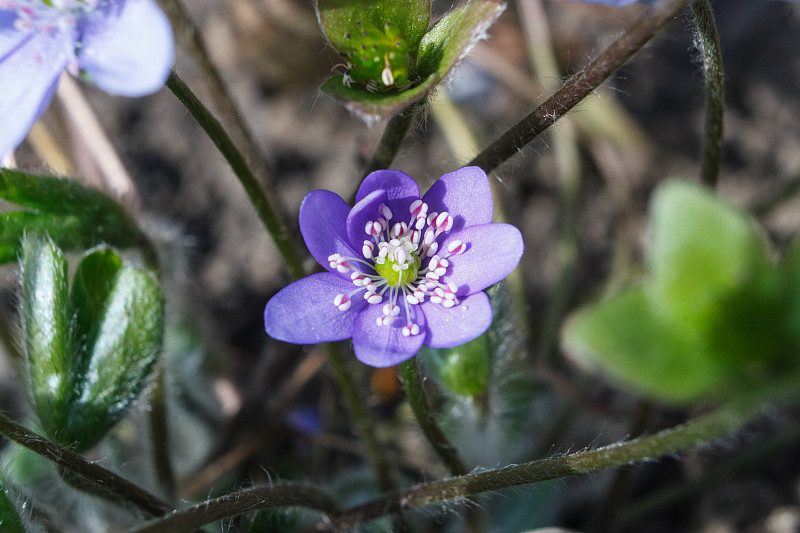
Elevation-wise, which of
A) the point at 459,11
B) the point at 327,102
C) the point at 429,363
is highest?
the point at 459,11

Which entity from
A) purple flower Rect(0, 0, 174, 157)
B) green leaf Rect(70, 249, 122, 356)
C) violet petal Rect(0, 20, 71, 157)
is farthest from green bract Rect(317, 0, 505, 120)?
green leaf Rect(70, 249, 122, 356)

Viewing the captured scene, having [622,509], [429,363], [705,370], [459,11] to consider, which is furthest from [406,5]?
[622,509]

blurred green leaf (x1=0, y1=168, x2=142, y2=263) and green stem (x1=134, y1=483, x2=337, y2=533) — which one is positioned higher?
blurred green leaf (x1=0, y1=168, x2=142, y2=263)

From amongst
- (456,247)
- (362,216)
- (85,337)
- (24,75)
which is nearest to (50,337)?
(85,337)

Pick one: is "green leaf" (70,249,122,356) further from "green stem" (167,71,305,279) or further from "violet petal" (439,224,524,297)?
"violet petal" (439,224,524,297)

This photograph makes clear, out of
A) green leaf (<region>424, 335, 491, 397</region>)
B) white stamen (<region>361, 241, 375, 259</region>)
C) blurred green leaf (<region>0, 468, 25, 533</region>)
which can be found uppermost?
blurred green leaf (<region>0, 468, 25, 533</region>)

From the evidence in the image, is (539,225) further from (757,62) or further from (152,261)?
(152,261)
